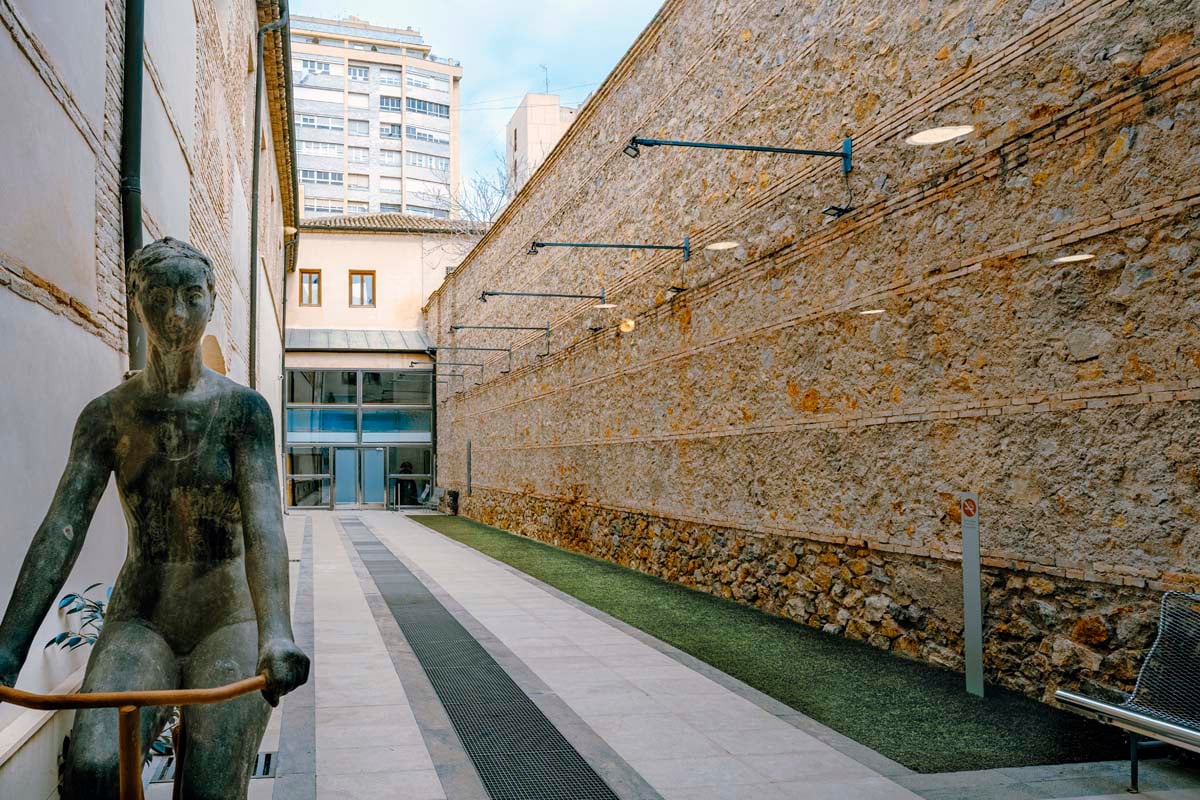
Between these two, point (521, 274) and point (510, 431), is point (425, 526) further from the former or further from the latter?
point (521, 274)

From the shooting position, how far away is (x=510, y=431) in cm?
1883

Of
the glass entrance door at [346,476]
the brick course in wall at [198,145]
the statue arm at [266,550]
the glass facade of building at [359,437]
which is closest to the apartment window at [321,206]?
the glass facade of building at [359,437]

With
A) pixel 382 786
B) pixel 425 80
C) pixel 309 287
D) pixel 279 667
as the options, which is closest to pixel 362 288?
pixel 309 287

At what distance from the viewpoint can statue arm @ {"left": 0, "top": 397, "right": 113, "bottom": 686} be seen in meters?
1.94

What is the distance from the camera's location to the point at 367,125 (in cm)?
6706

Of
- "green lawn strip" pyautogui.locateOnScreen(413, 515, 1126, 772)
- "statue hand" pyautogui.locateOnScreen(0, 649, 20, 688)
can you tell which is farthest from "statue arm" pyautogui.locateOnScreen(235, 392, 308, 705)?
"green lawn strip" pyautogui.locateOnScreen(413, 515, 1126, 772)

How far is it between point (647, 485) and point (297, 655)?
9.34 metres

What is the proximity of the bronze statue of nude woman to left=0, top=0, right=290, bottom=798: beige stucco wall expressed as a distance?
38.0 inches

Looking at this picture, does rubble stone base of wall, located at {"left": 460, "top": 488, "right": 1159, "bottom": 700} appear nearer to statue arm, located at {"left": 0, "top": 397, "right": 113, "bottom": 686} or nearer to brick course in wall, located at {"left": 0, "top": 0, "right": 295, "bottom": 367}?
statue arm, located at {"left": 0, "top": 397, "right": 113, "bottom": 686}

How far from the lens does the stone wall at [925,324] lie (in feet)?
14.7

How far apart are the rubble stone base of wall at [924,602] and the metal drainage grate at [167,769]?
4153 mm

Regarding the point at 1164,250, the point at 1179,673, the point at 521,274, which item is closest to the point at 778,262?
the point at 1164,250

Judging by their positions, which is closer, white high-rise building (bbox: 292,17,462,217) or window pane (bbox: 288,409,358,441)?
window pane (bbox: 288,409,358,441)

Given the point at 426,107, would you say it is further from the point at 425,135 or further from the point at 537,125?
the point at 537,125
